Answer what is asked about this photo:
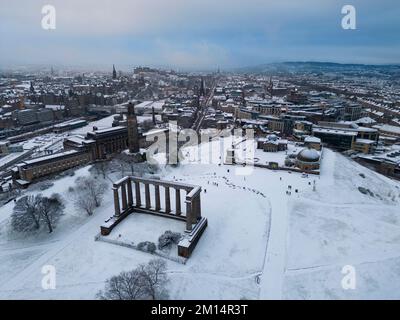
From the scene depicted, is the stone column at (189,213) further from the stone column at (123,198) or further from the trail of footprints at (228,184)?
the trail of footprints at (228,184)

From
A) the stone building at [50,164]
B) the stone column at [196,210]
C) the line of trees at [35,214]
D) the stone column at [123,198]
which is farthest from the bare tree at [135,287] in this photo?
the stone building at [50,164]

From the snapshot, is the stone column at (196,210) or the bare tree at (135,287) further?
the stone column at (196,210)

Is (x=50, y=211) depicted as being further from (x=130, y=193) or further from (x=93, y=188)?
(x=130, y=193)

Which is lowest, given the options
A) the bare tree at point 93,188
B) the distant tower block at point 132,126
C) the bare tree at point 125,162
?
the bare tree at point 93,188

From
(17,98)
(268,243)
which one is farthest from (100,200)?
(17,98)

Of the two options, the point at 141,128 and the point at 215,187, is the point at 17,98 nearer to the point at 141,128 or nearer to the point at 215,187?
the point at 141,128

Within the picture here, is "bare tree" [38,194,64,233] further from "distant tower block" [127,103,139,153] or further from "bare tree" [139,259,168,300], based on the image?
"distant tower block" [127,103,139,153]

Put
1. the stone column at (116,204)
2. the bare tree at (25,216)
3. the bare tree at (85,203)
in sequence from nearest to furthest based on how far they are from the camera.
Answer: the bare tree at (25,216), the stone column at (116,204), the bare tree at (85,203)

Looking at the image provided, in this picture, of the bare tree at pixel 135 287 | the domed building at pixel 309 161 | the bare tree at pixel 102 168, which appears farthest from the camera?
the domed building at pixel 309 161

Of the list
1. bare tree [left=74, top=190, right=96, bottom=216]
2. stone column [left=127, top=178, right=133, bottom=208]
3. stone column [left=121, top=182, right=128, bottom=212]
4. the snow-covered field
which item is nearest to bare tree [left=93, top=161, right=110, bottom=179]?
the snow-covered field
